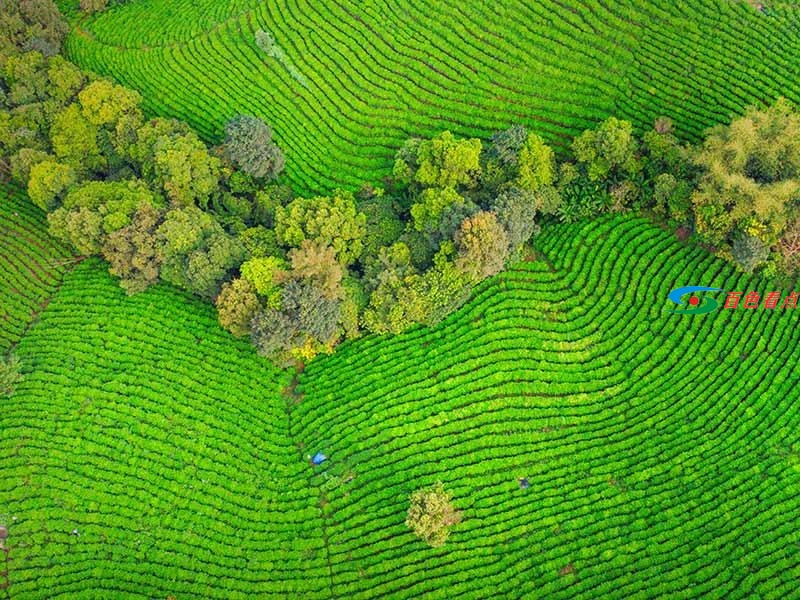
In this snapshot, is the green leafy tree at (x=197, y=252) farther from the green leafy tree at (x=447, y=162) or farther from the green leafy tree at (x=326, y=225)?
the green leafy tree at (x=447, y=162)

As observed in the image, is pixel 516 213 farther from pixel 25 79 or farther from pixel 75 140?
pixel 25 79

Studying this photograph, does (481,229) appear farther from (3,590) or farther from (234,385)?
(3,590)

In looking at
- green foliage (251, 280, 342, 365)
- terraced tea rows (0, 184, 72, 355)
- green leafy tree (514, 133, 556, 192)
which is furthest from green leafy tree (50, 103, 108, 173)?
green leafy tree (514, 133, 556, 192)

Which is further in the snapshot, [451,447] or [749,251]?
[749,251]

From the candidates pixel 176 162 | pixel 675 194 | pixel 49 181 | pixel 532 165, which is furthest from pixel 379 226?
pixel 49 181

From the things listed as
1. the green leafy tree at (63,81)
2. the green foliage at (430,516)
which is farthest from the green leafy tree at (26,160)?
the green foliage at (430,516)
